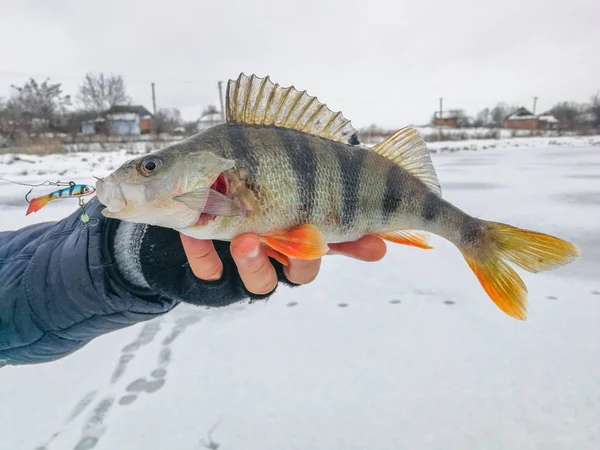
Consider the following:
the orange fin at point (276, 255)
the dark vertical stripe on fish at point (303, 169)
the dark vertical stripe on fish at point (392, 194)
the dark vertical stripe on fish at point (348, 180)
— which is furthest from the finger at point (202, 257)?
the dark vertical stripe on fish at point (392, 194)

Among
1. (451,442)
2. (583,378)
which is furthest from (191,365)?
(583,378)

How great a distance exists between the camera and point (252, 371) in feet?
7.22

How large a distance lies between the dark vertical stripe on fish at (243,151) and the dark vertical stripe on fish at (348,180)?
0.25 metres

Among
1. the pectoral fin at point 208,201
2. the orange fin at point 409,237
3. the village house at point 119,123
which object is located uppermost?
the village house at point 119,123

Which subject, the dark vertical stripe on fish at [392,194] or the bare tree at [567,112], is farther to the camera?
the bare tree at [567,112]

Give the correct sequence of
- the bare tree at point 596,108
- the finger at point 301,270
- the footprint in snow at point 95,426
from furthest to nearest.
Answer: the bare tree at point 596,108, the footprint in snow at point 95,426, the finger at point 301,270

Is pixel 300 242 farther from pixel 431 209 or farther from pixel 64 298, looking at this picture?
pixel 64 298

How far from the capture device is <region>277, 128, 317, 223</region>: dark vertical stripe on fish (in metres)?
1.19

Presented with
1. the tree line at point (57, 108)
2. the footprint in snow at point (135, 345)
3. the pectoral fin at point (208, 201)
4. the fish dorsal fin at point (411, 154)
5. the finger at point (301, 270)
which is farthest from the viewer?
the tree line at point (57, 108)

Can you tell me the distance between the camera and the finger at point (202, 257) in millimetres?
1214

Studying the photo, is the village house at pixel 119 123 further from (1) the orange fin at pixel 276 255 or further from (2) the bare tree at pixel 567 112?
(2) the bare tree at pixel 567 112

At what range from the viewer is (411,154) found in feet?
4.67

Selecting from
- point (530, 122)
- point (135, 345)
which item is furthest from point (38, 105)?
point (530, 122)

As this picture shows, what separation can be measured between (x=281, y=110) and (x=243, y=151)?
0.23 metres
